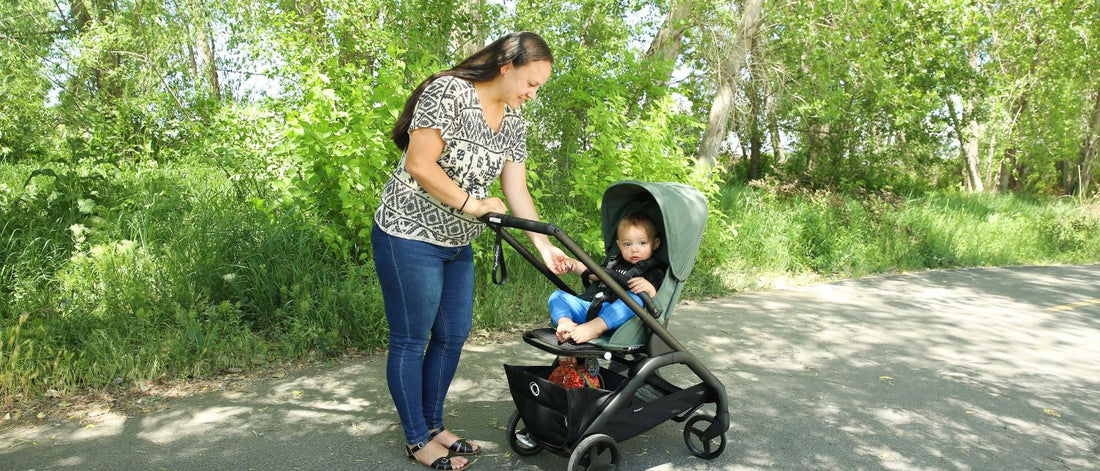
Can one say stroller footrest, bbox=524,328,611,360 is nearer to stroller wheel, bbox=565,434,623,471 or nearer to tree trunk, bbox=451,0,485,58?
stroller wheel, bbox=565,434,623,471

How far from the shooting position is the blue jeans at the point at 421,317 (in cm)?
338

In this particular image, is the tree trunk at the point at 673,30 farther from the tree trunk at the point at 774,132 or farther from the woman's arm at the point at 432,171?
the woman's arm at the point at 432,171

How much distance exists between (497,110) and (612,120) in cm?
372

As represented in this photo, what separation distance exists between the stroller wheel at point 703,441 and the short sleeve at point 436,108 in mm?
1973

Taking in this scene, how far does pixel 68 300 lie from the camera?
511cm

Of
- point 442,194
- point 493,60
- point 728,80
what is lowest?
point 442,194

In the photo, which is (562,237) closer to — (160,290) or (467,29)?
(160,290)

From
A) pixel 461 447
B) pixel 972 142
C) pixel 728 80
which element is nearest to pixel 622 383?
pixel 461 447

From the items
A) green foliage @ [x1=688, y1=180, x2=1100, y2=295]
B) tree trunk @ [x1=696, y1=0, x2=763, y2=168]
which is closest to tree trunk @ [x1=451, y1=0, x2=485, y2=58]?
green foliage @ [x1=688, y1=180, x2=1100, y2=295]

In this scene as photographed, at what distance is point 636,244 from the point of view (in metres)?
3.93

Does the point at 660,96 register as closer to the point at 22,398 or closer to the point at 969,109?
the point at 22,398

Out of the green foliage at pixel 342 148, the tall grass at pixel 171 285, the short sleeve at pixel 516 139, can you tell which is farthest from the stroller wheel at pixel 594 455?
the green foliage at pixel 342 148

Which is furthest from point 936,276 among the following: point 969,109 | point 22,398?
point 22,398

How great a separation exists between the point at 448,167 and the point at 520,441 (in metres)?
1.43
